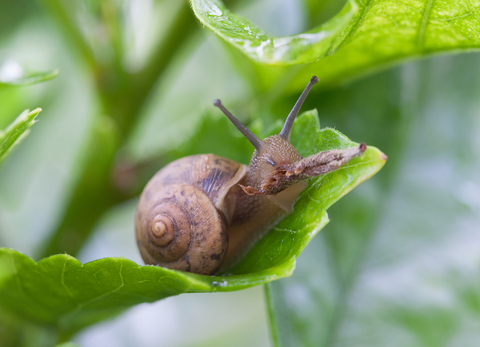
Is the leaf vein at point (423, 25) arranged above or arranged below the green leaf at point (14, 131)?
below

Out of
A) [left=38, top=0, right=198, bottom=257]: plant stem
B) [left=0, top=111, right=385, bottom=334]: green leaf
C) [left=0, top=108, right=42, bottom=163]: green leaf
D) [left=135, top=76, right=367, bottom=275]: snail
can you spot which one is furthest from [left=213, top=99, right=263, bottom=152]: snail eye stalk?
[left=0, top=108, right=42, bottom=163]: green leaf

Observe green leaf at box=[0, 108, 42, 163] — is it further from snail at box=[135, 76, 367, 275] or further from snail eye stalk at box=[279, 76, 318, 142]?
snail eye stalk at box=[279, 76, 318, 142]

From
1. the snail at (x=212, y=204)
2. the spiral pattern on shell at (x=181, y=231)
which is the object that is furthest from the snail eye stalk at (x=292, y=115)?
the spiral pattern on shell at (x=181, y=231)

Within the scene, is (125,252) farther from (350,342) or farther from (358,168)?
(358,168)

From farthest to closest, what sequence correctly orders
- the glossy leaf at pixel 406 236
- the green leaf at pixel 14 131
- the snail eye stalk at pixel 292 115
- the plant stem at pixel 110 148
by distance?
1. the plant stem at pixel 110 148
2. the glossy leaf at pixel 406 236
3. the snail eye stalk at pixel 292 115
4. the green leaf at pixel 14 131

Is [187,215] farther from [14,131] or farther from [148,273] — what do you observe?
[14,131]

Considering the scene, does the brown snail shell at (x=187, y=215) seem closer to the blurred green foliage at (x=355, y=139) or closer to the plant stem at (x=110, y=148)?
the blurred green foliage at (x=355, y=139)

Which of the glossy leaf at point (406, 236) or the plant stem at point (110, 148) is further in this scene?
the plant stem at point (110, 148)

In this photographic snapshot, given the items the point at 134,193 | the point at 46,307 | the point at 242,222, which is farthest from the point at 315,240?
the point at 46,307

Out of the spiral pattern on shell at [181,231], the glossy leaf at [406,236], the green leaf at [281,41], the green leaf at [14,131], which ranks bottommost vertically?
the glossy leaf at [406,236]
